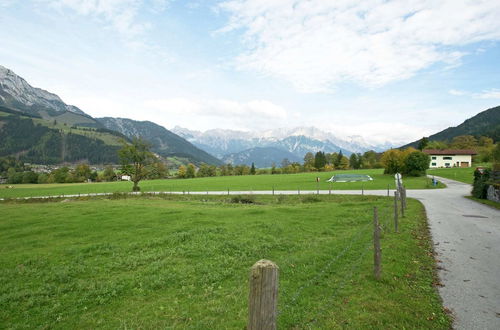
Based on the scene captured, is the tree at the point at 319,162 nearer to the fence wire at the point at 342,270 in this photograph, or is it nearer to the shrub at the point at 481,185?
the shrub at the point at 481,185

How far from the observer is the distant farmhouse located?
12138 centimetres

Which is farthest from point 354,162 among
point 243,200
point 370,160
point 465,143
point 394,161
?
point 243,200

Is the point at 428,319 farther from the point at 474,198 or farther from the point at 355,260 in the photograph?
the point at 474,198

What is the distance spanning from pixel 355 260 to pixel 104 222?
19693mm

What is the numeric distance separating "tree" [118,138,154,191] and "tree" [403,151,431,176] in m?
75.1

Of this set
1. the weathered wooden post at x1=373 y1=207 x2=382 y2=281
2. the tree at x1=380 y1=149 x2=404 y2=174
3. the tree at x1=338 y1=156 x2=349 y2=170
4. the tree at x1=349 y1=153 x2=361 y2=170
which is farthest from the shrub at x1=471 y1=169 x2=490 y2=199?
the tree at x1=349 y1=153 x2=361 y2=170

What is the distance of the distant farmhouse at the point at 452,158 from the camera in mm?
121375

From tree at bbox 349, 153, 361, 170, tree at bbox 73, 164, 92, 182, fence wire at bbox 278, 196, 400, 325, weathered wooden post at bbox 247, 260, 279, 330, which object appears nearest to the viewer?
weathered wooden post at bbox 247, 260, 279, 330

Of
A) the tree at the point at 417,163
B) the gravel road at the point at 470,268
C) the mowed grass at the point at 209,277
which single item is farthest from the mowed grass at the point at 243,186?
the mowed grass at the point at 209,277

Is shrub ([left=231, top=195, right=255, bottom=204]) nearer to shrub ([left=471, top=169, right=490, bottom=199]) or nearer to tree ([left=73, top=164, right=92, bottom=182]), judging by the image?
shrub ([left=471, top=169, right=490, bottom=199])

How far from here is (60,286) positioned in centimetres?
933

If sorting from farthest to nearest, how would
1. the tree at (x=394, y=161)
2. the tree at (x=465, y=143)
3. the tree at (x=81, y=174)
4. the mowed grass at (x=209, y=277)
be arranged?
the tree at (x=465, y=143) → the tree at (x=81, y=174) → the tree at (x=394, y=161) → the mowed grass at (x=209, y=277)

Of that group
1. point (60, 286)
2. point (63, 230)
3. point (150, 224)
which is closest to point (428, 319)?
point (60, 286)

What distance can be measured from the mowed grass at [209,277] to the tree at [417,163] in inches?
2759
